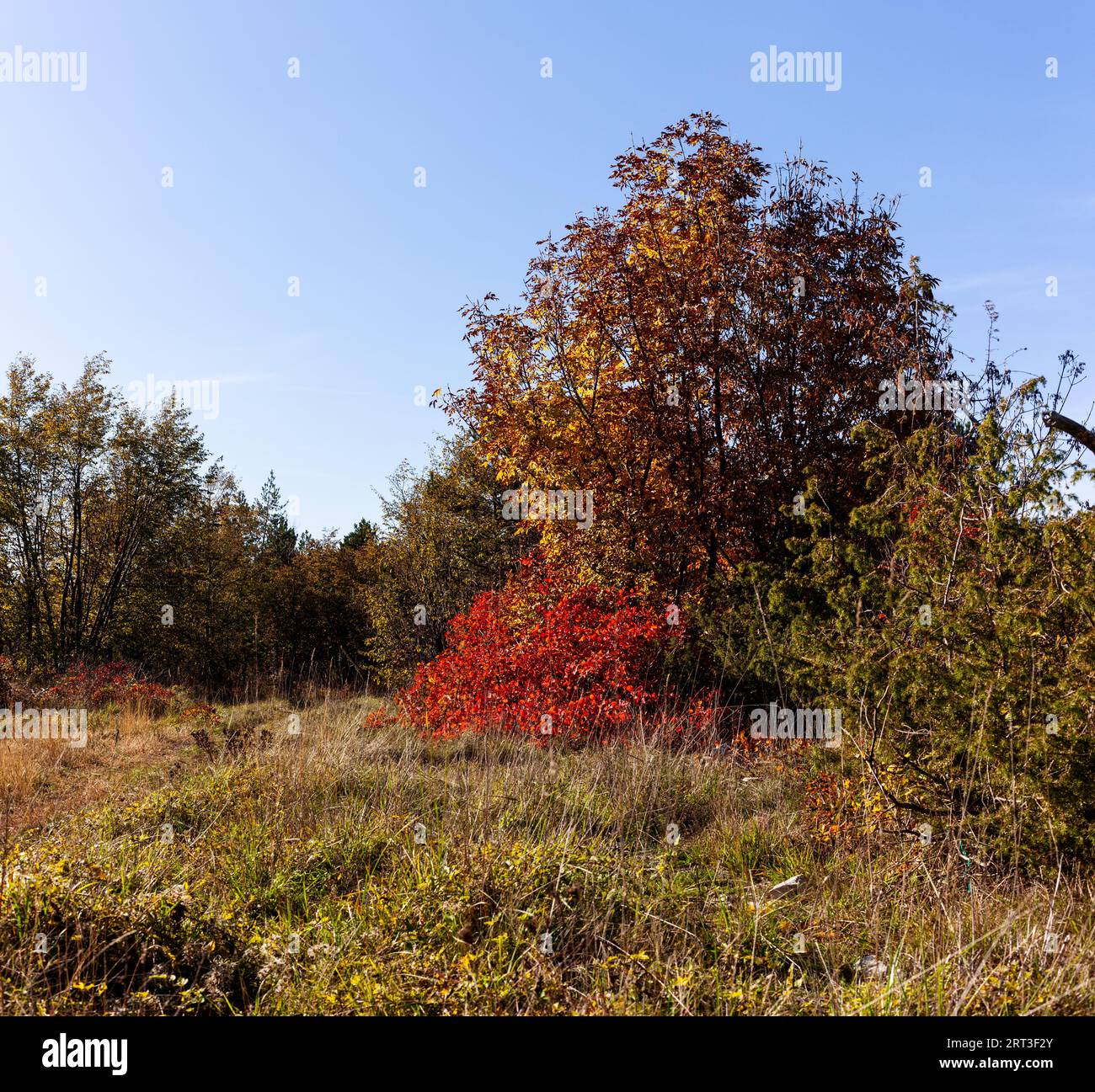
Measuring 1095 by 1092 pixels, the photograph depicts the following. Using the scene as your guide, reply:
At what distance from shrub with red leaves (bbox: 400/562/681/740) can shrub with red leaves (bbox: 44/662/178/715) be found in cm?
440

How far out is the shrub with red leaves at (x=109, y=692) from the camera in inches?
522

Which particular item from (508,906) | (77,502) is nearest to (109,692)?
(77,502)

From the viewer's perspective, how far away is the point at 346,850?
478 centimetres

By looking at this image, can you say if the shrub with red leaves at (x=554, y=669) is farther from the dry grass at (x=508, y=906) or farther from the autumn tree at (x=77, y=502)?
the autumn tree at (x=77, y=502)

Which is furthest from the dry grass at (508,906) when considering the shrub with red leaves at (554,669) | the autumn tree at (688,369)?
the autumn tree at (688,369)

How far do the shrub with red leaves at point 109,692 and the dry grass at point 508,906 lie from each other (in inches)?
297

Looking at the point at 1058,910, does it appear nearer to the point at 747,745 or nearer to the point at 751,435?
the point at 747,745

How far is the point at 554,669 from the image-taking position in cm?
948

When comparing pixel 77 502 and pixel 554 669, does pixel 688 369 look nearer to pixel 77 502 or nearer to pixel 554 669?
pixel 554 669

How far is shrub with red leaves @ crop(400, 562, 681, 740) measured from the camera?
880 cm

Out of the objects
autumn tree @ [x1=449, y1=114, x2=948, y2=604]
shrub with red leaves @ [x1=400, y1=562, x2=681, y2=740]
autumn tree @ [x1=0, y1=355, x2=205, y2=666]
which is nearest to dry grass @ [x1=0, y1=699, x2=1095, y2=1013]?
shrub with red leaves @ [x1=400, y1=562, x2=681, y2=740]
